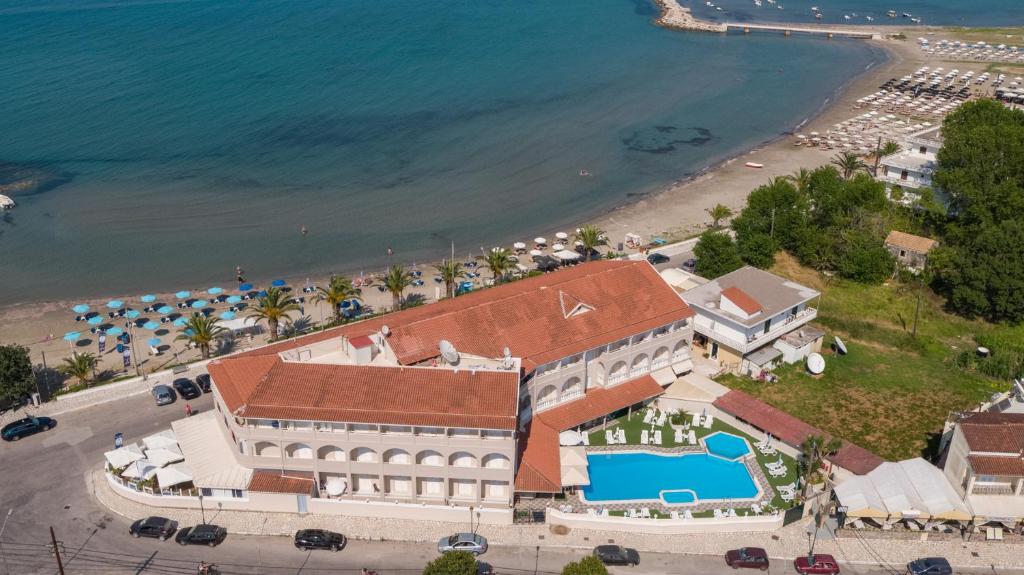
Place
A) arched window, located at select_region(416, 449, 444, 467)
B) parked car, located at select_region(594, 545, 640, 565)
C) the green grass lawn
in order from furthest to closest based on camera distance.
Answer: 1. the green grass lawn
2. arched window, located at select_region(416, 449, 444, 467)
3. parked car, located at select_region(594, 545, 640, 565)

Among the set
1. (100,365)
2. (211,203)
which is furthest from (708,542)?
(211,203)

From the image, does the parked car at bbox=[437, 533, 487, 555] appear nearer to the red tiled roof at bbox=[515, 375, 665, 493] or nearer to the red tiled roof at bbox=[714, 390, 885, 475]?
the red tiled roof at bbox=[515, 375, 665, 493]

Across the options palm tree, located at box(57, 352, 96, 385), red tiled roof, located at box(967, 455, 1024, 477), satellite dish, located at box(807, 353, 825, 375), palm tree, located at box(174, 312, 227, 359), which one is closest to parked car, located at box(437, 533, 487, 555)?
red tiled roof, located at box(967, 455, 1024, 477)

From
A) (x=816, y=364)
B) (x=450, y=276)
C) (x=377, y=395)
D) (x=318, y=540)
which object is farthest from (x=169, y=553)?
(x=816, y=364)

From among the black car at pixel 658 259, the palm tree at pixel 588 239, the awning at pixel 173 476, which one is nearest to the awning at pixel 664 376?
the black car at pixel 658 259

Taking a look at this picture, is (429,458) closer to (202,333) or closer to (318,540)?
(318,540)

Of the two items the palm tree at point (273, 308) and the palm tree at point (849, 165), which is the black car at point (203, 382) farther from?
the palm tree at point (849, 165)
